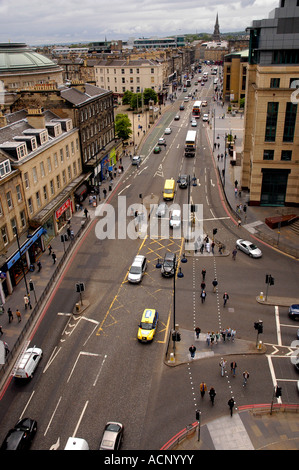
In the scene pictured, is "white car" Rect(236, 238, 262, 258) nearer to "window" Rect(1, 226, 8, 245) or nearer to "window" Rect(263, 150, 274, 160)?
"window" Rect(263, 150, 274, 160)

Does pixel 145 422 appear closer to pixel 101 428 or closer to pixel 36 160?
pixel 101 428

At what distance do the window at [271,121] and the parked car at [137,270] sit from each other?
25.1m

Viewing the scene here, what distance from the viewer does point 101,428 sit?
24.2m

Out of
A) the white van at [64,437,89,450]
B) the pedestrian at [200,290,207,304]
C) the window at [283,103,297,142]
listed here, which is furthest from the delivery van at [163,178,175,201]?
the white van at [64,437,89,450]

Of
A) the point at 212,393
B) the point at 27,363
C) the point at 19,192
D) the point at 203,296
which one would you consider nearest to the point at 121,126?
the point at 19,192

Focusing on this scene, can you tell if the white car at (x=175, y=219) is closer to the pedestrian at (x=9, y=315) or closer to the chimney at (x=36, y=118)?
the chimney at (x=36, y=118)

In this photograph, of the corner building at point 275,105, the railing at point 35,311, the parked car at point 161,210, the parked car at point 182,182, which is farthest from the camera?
the parked car at point 182,182

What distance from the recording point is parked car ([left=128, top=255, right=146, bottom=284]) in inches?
1535

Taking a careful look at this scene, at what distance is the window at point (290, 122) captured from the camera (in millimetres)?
49388

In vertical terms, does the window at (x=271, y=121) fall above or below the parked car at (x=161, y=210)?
above

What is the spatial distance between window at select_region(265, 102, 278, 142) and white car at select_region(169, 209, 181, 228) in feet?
50.7

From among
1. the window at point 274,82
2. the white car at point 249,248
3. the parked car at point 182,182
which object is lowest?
the white car at point 249,248

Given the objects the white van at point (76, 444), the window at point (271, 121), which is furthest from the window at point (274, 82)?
the white van at point (76, 444)

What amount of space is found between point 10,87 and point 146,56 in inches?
3918
